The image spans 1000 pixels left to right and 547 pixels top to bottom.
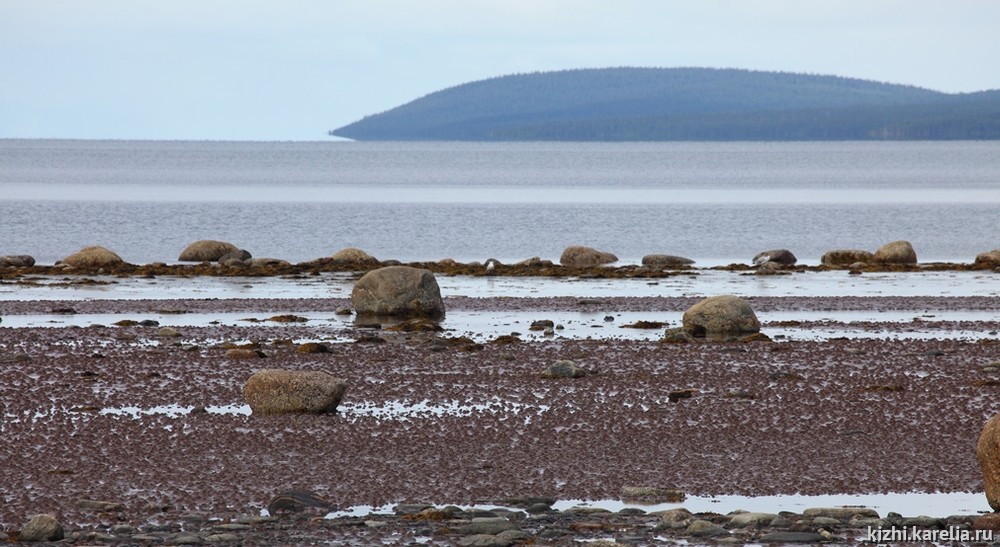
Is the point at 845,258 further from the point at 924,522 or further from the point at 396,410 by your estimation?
the point at 924,522

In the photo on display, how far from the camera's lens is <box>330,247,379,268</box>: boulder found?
45.4 meters

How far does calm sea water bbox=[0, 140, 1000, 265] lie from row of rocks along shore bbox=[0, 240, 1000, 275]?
12.8 feet

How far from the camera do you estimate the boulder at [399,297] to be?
2920 centimetres

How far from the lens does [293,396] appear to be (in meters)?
17.2

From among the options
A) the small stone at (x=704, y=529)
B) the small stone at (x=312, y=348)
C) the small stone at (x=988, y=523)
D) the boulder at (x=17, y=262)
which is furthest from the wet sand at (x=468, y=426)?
the boulder at (x=17, y=262)

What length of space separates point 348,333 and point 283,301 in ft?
24.8

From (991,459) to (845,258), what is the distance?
1441 inches

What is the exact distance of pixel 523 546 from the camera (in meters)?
10.9

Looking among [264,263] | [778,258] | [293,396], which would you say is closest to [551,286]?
[264,263]

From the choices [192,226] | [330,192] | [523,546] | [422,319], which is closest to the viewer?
[523,546]

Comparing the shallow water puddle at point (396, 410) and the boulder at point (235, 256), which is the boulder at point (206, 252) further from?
the shallow water puddle at point (396, 410)

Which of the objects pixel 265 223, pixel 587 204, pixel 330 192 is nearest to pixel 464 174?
pixel 330 192

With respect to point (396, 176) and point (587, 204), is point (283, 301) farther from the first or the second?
point (396, 176)

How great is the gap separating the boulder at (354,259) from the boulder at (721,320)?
808 inches
